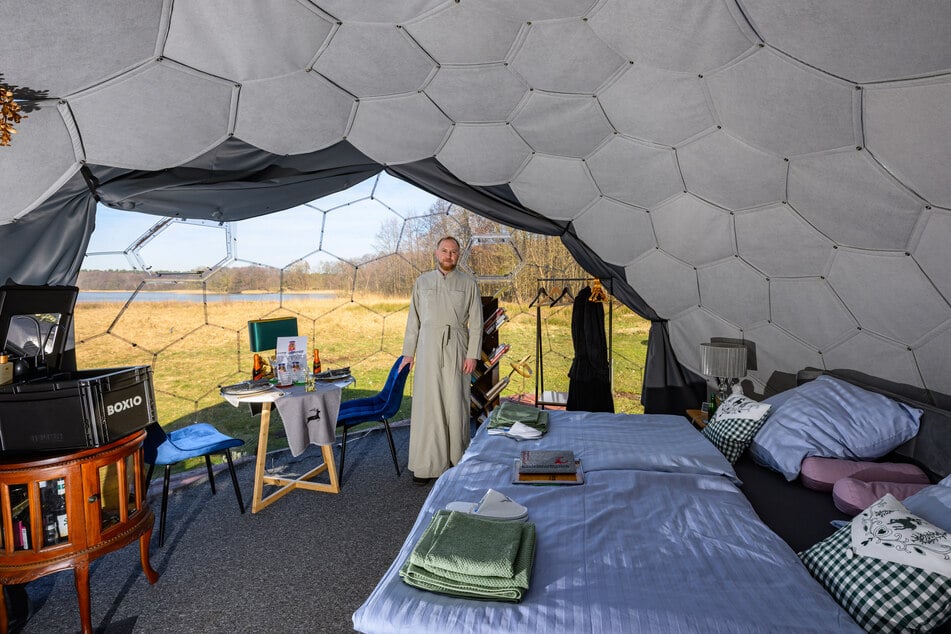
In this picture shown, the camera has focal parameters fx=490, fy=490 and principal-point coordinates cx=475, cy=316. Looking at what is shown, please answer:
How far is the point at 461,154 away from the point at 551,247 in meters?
1.72

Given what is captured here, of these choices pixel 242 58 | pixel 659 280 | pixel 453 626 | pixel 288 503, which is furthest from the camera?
pixel 659 280

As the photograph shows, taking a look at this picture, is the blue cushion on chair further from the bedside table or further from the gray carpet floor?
the bedside table

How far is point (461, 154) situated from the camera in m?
3.76

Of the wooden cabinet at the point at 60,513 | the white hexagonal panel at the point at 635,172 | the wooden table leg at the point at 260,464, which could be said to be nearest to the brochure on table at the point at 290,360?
the wooden table leg at the point at 260,464

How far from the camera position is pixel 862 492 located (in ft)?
6.25

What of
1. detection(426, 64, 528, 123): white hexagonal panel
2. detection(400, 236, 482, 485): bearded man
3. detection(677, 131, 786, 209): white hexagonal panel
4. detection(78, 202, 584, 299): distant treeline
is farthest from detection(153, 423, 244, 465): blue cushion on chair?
detection(677, 131, 786, 209): white hexagonal panel

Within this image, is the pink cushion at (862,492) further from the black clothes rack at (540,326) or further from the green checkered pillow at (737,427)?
the black clothes rack at (540,326)

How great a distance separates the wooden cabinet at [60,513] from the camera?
5.95 feet

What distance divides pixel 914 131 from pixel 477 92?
2.14 meters

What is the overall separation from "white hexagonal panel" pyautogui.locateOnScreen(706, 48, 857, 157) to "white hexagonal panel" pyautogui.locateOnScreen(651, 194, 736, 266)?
2.52ft

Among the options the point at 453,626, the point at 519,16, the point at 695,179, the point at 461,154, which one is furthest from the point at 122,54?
the point at 695,179

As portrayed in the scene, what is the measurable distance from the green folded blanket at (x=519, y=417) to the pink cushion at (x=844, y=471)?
1225mm

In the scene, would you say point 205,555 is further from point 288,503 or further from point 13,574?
point 13,574

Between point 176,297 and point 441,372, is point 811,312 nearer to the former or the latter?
point 441,372
